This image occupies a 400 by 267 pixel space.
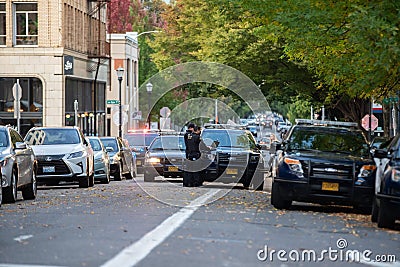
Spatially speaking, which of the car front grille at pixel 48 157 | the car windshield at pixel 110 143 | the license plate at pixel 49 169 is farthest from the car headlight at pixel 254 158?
the car windshield at pixel 110 143

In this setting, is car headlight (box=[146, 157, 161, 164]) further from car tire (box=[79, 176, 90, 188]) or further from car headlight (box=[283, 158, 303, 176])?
car headlight (box=[283, 158, 303, 176])

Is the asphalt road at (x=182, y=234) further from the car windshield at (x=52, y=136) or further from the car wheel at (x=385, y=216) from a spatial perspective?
the car windshield at (x=52, y=136)

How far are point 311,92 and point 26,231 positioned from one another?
105ft

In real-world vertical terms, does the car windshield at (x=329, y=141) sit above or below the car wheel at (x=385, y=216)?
above

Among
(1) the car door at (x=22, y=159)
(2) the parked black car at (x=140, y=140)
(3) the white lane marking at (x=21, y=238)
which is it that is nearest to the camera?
(3) the white lane marking at (x=21, y=238)

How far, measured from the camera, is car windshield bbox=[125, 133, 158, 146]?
42.2 metres

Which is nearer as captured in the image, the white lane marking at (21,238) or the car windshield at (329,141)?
the white lane marking at (21,238)

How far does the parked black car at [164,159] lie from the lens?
3089 cm

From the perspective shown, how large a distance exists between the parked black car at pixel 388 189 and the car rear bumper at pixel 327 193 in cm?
188

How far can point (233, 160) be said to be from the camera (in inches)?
1100

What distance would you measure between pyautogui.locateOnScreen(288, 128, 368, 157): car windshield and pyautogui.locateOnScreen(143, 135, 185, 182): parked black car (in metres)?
9.40

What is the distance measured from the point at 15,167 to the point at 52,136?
23.7ft

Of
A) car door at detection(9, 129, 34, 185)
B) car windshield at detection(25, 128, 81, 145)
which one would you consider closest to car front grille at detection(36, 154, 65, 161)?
car windshield at detection(25, 128, 81, 145)

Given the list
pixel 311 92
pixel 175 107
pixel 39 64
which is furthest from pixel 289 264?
pixel 175 107
